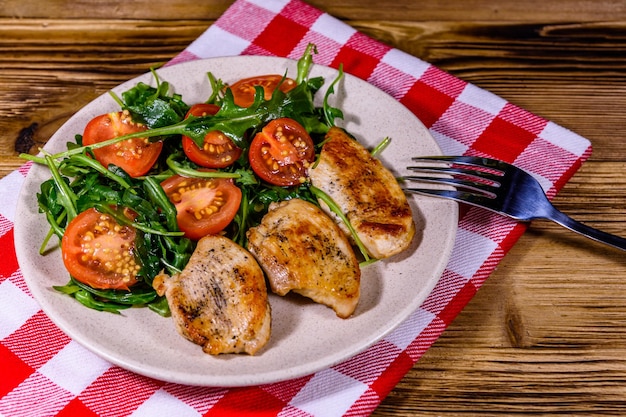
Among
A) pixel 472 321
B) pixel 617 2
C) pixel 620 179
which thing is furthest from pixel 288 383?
pixel 617 2

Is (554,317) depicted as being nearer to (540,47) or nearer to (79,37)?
(540,47)

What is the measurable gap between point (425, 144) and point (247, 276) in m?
1.31

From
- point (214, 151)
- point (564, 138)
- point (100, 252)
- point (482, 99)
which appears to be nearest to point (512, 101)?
point (482, 99)

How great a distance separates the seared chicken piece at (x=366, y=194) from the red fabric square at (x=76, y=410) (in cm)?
137

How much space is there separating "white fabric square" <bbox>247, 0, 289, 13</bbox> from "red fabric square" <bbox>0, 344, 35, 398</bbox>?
2.86 meters

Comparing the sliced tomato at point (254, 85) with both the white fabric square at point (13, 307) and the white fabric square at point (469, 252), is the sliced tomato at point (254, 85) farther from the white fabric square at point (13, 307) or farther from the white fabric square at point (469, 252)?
the white fabric square at point (13, 307)

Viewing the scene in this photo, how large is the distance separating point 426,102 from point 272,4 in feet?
4.49

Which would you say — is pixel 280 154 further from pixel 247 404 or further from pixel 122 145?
pixel 247 404

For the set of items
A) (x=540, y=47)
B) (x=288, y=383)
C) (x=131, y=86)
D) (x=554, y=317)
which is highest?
(x=540, y=47)

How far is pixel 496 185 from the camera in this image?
379 centimetres

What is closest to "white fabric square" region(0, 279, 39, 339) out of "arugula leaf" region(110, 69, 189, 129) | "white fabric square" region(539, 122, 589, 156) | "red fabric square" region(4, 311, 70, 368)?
"red fabric square" region(4, 311, 70, 368)

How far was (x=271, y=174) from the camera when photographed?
3.56 m

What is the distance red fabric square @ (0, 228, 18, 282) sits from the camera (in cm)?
370

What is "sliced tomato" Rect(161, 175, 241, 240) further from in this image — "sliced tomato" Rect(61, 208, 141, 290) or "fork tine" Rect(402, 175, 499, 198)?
"fork tine" Rect(402, 175, 499, 198)
